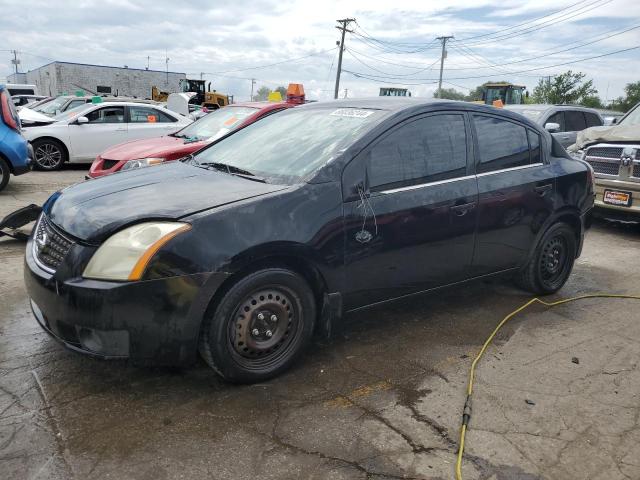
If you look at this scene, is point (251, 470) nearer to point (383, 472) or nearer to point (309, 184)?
point (383, 472)

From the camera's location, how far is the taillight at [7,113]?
8.38 meters

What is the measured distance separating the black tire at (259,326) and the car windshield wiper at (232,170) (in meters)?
0.70

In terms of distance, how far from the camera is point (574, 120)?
36.7 ft

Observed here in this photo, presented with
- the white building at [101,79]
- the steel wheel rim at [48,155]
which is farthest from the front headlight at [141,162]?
the white building at [101,79]

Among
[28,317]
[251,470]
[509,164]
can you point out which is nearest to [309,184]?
[251,470]

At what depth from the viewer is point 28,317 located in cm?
391

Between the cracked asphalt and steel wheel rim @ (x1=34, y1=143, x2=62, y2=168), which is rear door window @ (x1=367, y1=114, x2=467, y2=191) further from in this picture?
steel wheel rim @ (x1=34, y1=143, x2=62, y2=168)

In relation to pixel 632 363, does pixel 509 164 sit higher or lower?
higher

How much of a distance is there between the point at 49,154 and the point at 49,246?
32.3 ft

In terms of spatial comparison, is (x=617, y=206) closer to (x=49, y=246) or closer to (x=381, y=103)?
(x=381, y=103)

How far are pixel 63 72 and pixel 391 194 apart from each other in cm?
6506

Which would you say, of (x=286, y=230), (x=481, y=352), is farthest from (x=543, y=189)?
(x=286, y=230)

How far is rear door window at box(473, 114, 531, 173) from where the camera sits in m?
4.03

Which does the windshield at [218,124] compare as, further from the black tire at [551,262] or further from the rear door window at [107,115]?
the black tire at [551,262]
